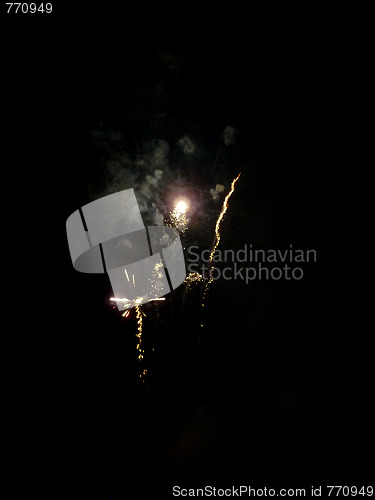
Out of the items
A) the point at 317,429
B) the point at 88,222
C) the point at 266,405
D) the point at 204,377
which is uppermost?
the point at 88,222

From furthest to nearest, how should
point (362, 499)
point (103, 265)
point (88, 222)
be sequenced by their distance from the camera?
point (362, 499)
point (103, 265)
point (88, 222)

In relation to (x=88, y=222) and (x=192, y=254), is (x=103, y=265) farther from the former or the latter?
(x=192, y=254)

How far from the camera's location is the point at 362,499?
8.75 meters

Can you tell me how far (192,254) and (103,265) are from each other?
11.0 ft

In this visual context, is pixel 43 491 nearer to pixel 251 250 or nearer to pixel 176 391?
pixel 176 391

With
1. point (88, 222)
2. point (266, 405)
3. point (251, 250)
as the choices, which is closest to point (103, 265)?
point (88, 222)

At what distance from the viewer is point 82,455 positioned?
1124 cm

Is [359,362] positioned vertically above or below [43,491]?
above

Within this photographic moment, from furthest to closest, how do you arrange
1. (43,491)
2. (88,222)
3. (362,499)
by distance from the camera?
1. (43,491)
2. (362,499)
3. (88,222)

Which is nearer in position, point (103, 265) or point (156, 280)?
point (103, 265)

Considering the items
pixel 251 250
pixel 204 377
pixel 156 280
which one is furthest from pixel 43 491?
pixel 251 250

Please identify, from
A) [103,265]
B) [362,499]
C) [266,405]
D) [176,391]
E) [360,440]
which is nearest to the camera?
[103,265]

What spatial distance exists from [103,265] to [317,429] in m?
10.2

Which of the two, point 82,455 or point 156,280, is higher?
point 156,280
